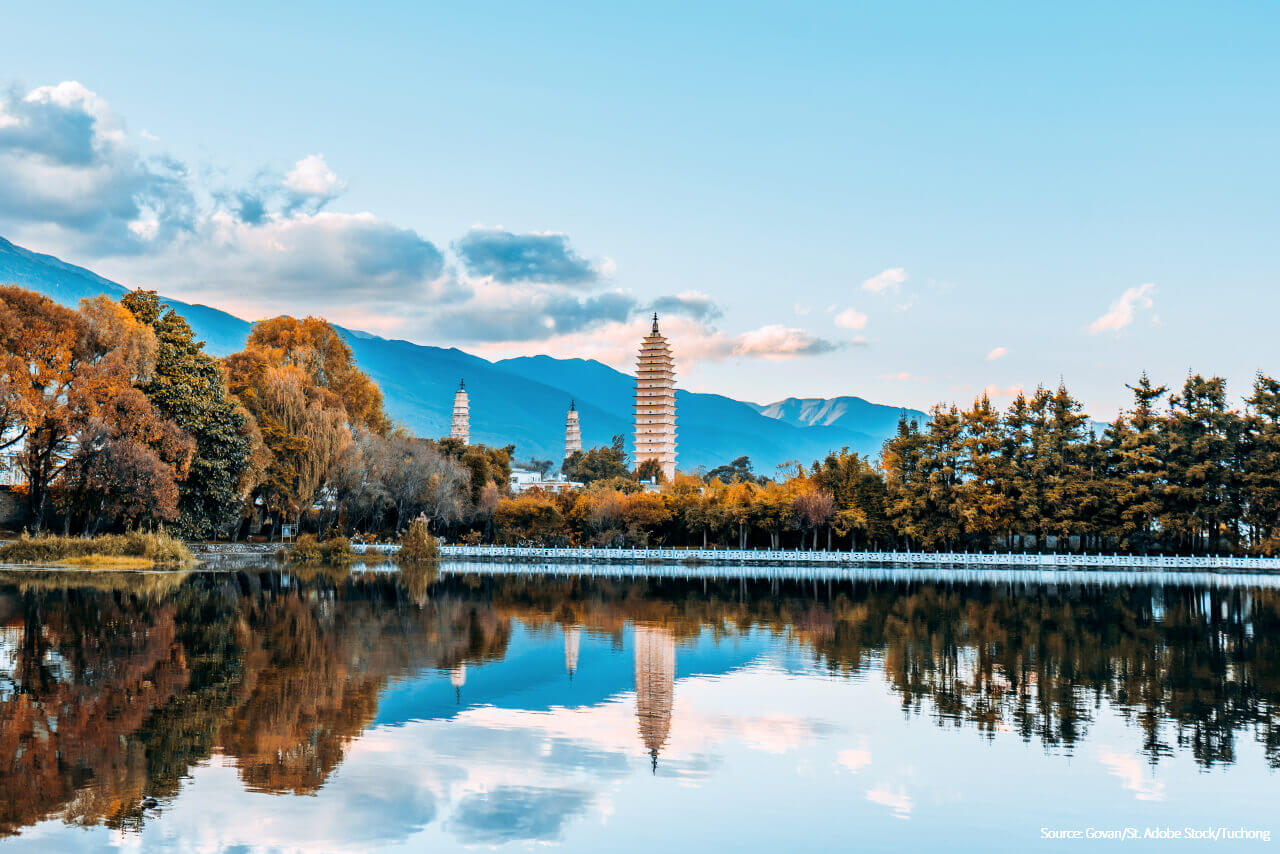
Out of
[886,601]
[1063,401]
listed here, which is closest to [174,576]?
[886,601]

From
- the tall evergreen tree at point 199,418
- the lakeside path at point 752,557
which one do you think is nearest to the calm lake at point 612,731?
the tall evergreen tree at point 199,418

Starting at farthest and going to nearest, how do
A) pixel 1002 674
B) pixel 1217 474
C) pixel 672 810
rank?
pixel 1217 474, pixel 1002 674, pixel 672 810

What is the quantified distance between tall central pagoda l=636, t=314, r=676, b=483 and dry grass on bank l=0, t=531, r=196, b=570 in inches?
2907

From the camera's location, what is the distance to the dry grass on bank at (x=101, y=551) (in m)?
35.7

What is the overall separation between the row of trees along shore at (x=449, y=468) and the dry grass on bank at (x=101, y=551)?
144 cm

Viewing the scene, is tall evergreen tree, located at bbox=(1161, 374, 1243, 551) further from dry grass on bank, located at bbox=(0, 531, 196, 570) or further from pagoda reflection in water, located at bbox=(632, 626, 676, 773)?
dry grass on bank, located at bbox=(0, 531, 196, 570)

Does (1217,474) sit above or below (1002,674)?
above

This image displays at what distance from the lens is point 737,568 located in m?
51.1

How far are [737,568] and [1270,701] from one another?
117 ft

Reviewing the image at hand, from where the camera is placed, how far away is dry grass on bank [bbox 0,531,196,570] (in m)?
35.7

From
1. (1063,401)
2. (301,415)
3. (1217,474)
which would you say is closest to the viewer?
(301,415)

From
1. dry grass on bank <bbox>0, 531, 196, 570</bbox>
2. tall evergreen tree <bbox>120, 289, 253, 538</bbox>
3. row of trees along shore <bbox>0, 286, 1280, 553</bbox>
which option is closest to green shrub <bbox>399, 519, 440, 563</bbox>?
row of trees along shore <bbox>0, 286, 1280, 553</bbox>

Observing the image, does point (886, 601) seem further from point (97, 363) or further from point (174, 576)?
point (97, 363)

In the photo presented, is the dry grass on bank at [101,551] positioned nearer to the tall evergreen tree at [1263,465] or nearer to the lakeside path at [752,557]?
the lakeside path at [752,557]
